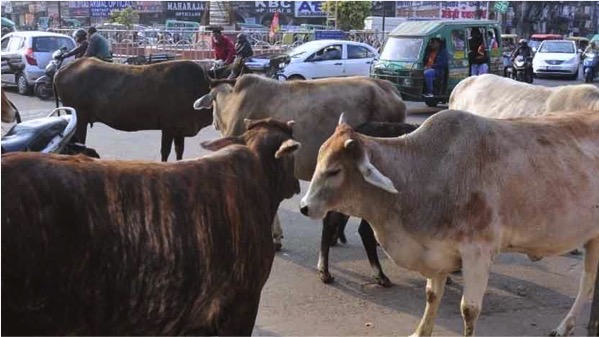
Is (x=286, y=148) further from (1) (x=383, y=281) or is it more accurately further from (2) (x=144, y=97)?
(2) (x=144, y=97)

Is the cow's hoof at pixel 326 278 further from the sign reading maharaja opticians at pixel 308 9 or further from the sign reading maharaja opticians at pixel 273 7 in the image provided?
the sign reading maharaja opticians at pixel 308 9

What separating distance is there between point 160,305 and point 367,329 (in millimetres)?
2313

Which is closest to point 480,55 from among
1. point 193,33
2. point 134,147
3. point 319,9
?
point 134,147

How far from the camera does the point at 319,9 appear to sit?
124ft

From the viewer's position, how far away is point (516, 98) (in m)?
7.57

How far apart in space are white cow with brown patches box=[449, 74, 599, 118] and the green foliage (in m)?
33.0

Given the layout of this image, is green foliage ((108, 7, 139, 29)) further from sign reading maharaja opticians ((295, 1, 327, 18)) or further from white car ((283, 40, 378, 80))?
white car ((283, 40, 378, 80))

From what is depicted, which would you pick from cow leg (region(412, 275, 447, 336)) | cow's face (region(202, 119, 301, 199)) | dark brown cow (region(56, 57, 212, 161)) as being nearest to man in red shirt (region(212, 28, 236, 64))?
dark brown cow (region(56, 57, 212, 161))

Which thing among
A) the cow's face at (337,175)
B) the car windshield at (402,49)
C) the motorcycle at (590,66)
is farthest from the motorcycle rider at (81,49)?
the motorcycle at (590,66)

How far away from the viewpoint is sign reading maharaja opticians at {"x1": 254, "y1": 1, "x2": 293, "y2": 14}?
1431 inches

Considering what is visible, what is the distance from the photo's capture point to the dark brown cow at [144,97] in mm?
9195

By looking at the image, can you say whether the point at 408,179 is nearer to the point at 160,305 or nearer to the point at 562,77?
the point at 160,305

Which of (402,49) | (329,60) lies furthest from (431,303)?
(329,60)

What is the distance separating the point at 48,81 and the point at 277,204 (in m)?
14.7
